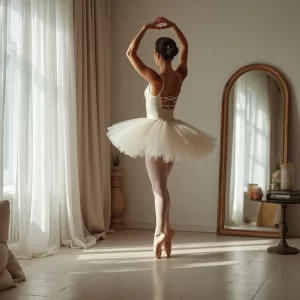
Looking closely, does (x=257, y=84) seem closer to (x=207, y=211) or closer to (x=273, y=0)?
(x=273, y=0)

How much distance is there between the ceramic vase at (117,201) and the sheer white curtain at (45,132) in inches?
32.7

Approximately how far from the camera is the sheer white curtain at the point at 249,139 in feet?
17.6

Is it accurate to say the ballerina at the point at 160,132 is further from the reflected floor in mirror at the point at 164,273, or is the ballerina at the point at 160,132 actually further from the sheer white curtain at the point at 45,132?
the sheer white curtain at the point at 45,132

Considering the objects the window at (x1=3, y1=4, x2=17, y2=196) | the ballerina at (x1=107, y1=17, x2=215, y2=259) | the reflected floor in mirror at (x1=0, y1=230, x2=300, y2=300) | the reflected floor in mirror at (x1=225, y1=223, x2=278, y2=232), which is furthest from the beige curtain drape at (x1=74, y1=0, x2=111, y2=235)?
the reflected floor in mirror at (x1=225, y1=223, x2=278, y2=232)

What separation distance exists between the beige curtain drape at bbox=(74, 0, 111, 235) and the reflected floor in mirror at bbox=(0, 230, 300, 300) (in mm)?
505

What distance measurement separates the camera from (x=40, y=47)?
4.43 m

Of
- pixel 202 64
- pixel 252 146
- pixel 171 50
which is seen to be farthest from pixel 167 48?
pixel 252 146

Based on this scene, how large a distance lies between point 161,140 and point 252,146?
1.83 meters

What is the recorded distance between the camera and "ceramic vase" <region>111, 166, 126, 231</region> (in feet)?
18.7

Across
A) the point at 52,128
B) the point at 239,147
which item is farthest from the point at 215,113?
the point at 52,128

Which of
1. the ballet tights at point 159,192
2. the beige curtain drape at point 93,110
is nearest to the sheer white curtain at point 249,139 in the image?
the beige curtain drape at point 93,110

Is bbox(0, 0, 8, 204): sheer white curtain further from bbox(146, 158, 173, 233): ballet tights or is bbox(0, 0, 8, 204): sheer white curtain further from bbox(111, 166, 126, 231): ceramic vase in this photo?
bbox(111, 166, 126, 231): ceramic vase

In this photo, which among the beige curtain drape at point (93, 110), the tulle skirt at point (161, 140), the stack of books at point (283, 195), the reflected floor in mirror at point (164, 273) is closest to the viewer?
the reflected floor in mirror at point (164, 273)

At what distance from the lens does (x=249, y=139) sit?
17.7ft
